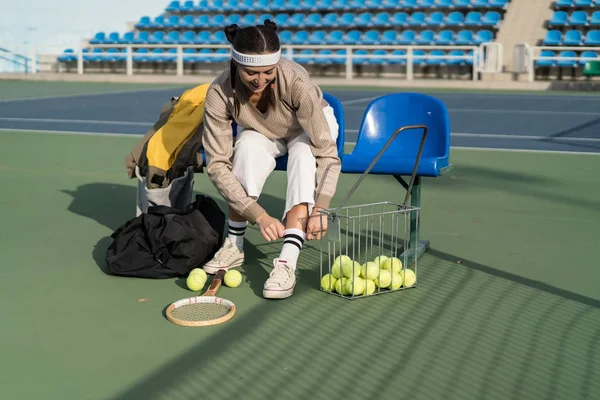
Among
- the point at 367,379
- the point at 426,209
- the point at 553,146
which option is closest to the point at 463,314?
the point at 367,379

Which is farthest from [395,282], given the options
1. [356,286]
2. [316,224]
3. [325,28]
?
[325,28]

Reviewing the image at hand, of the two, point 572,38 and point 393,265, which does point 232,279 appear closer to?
point 393,265

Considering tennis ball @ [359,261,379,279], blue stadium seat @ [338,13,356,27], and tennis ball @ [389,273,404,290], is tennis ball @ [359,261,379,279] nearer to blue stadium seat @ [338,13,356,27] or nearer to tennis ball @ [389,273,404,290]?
tennis ball @ [389,273,404,290]

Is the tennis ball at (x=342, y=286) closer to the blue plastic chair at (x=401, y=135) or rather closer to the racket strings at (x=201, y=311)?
the racket strings at (x=201, y=311)

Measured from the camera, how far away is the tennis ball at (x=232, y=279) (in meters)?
A: 4.27

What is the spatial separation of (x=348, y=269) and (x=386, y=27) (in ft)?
72.3

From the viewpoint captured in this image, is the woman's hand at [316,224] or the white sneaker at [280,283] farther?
the woman's hand at [316,224]

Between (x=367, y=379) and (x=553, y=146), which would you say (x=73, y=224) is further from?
(x=553, y=146)

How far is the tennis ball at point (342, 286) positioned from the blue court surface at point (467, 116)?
5.63 metres

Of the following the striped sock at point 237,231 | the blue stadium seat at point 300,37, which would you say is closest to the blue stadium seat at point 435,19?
the blue stadium seat at point 300,37

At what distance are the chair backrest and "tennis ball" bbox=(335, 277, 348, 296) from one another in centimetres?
110

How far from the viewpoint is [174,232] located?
4.46 m

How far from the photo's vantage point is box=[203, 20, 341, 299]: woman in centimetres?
425

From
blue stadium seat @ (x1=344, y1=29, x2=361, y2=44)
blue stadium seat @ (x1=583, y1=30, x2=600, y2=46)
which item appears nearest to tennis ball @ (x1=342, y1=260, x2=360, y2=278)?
blue stadium seat @ (x1=583, y1=30, x2=600, y2=46)
